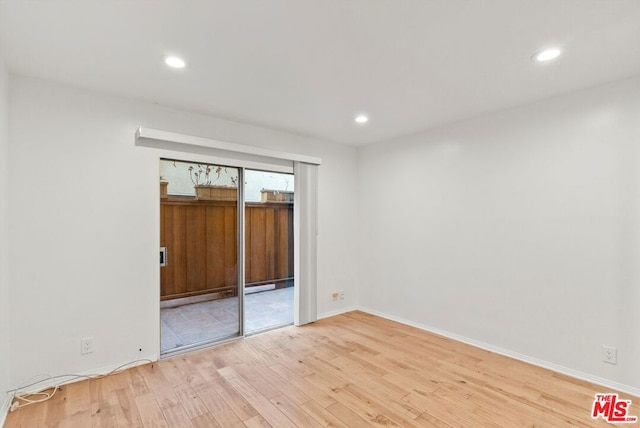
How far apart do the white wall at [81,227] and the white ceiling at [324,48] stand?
262mm

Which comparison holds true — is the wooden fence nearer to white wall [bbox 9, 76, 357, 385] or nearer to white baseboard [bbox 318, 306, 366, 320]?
white wall [bbox 9, 76, 357, 385]

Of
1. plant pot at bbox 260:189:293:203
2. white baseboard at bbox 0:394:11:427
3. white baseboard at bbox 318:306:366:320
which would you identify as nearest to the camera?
white baseboard at bbox 0:394:11:427

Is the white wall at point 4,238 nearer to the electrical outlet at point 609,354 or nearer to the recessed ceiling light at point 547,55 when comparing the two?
the recessed ceiling light at point 547,55

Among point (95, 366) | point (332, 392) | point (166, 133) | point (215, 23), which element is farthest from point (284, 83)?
point (95, 366)

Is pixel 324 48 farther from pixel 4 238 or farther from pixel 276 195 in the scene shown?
pixel 4 238

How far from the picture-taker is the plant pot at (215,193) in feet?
11.2

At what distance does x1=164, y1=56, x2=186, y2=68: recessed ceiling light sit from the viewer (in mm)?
2160

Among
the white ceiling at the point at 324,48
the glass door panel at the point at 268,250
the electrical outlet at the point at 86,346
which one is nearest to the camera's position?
the white ceiling at the point at 324,48

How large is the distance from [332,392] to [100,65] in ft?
10.1

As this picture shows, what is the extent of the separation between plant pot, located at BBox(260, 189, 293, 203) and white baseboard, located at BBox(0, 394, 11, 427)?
278 cm

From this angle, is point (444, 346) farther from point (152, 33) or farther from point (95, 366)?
point (152, 33)
